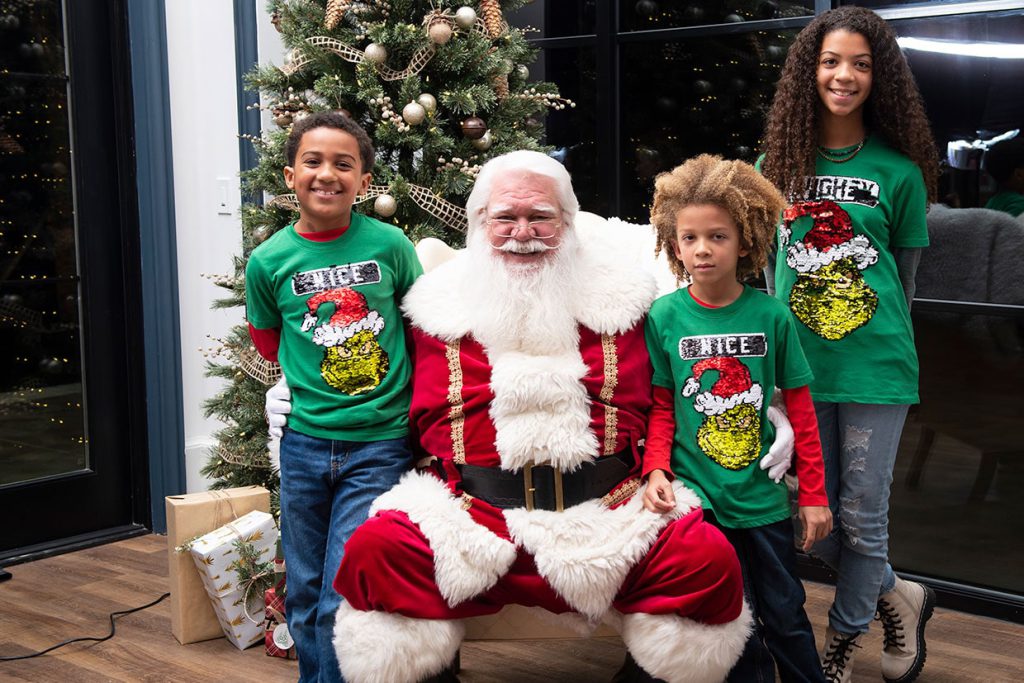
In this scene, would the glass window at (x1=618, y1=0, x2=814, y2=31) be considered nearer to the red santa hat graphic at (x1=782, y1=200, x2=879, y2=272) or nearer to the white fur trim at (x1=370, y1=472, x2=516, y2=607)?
the red santa hat graphic at (x1=782, y1=200, x2=879, y2=272)

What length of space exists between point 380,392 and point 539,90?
1392mm

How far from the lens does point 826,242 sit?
94.6 inches

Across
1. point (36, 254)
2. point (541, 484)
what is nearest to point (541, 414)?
point (541, 484)

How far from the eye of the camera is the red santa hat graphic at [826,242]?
2.38m

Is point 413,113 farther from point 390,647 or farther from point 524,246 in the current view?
point 390,647

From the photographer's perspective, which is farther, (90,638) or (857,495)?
(90,638)

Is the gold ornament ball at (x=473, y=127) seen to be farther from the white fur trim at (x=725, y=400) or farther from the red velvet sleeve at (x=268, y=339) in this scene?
the white fur trim at (x=725, y=400)

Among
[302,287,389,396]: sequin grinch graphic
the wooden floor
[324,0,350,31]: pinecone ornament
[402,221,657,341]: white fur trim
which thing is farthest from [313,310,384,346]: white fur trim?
[324,0,350,31]: pinecone ornament

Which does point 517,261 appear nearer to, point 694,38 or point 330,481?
point 330,481

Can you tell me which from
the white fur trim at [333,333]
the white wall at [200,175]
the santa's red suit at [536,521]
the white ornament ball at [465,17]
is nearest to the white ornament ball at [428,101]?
the white ornament ball at [465,17]

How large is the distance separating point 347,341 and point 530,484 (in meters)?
0.50

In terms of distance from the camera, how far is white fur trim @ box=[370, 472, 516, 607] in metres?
2.18

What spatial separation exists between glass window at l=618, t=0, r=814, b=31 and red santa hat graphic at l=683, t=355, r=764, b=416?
171 cm

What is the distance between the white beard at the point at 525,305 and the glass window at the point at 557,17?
1866 millimetres
